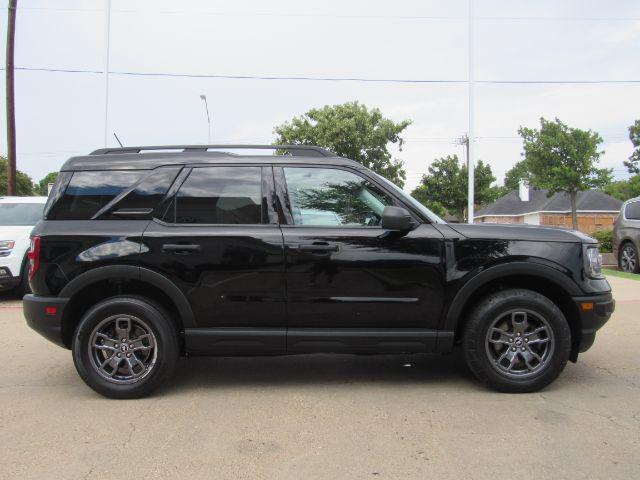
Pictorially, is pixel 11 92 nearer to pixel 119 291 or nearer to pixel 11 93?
pixel 11 93

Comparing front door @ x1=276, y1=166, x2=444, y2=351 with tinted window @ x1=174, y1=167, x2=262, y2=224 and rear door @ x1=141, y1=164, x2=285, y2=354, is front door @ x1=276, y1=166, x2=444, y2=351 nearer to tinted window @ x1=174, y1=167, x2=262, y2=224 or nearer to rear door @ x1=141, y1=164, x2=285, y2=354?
rear door @ x1=141, y1=164, x2=285, y2=354

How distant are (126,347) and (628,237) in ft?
38.8

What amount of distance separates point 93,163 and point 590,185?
1148 inches

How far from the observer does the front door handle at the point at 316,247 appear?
405 cm

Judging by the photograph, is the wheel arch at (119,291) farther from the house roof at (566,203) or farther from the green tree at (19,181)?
the green tree at (19,181)

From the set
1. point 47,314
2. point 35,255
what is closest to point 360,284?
point 47,314

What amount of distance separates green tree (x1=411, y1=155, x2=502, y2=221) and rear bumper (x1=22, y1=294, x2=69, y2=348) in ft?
125

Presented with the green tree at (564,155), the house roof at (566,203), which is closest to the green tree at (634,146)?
the house roof at (566,203)

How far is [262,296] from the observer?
405cm

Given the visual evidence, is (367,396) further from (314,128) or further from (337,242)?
(314,128)

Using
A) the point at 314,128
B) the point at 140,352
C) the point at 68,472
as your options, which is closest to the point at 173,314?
the point at 140,352

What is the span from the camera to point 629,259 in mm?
12344

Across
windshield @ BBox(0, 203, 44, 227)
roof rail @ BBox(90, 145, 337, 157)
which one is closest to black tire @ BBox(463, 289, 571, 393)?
roof rail @ BBox(90, 145, 337, 157)

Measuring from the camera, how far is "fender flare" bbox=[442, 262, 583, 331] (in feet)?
13.3
